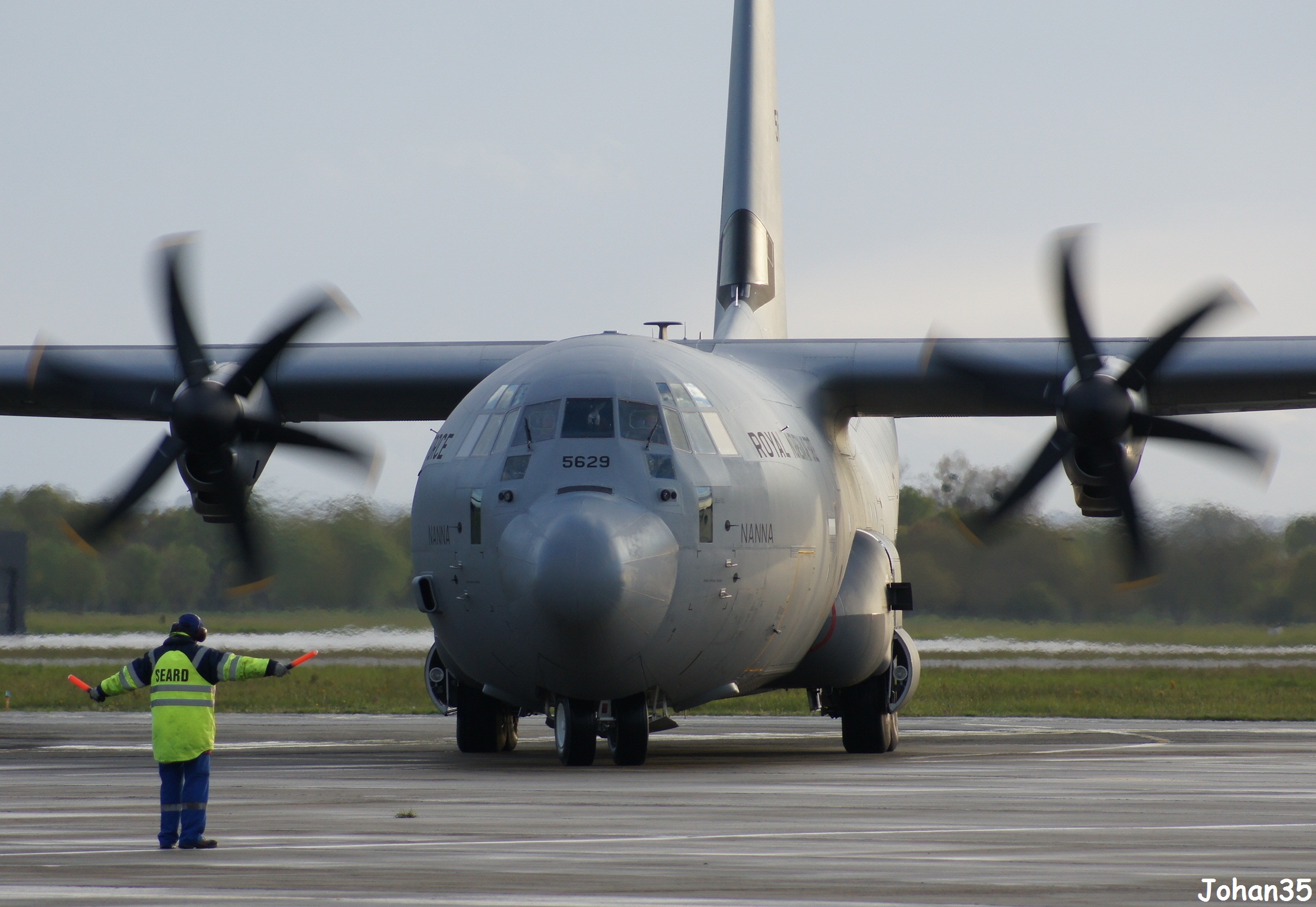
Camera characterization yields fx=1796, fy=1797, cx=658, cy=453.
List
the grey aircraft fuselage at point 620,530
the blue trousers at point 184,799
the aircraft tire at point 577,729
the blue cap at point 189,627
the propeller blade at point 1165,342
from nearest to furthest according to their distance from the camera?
the blue trousers at point 184,799 → the blue cap at point 189,627 → the grey aircraft fuselage at point 620,530 → the aircraft tire at point 577,729 → the propeller blade at point 1165,342

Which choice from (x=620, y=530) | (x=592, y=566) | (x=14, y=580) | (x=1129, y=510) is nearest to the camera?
(x=592, y=566)

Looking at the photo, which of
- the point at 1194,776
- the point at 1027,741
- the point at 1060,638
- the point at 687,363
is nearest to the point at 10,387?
the point at 687,363

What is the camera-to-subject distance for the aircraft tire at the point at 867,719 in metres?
19.0

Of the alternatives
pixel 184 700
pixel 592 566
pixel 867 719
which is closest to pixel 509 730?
pixel 867 719

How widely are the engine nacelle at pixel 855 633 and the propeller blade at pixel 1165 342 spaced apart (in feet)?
10.7

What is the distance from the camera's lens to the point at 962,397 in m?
20.4

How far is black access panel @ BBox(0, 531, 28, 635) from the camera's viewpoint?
3669cm

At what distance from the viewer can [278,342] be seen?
19.4m

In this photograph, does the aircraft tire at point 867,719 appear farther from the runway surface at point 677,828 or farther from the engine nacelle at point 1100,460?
the engine nacelle at point 1100,460

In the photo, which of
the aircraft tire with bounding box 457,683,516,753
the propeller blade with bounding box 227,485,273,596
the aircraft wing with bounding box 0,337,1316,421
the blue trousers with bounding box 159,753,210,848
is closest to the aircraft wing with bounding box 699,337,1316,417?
the aircraft wing with bounding box 0,337,1316,421

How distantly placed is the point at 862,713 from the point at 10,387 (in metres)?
10.9

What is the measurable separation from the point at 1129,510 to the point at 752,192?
8.60 meters

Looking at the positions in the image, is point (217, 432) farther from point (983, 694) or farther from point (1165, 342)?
point (983, 694)

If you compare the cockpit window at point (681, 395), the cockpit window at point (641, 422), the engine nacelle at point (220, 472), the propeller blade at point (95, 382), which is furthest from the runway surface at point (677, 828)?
the propeller blade at point (95, 382)
